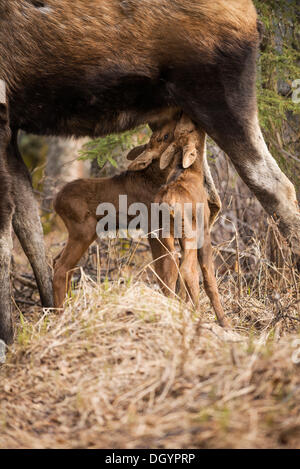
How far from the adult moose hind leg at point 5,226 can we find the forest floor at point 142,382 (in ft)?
1.90

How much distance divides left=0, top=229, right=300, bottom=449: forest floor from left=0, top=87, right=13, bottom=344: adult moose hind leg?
580 millimetres

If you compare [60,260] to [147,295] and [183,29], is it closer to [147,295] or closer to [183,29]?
[147,295]

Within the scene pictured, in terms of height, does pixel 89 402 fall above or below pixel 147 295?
below

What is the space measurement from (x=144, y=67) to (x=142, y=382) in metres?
2.37

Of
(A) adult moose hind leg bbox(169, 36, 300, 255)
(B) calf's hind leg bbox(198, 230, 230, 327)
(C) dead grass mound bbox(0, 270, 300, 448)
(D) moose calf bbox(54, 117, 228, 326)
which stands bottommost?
(C) dead grass mound bbox(0, 270, 300, 448)

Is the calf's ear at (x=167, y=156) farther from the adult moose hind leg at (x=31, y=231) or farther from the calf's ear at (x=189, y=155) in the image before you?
the adult moose hind leg at (x=31, y=231)

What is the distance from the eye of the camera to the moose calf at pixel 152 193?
14.3 feet

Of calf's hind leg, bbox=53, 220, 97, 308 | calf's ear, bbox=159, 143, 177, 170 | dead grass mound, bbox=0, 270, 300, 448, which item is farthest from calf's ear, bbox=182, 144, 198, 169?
dead grass mound, bbox=0, 270, 300, 448

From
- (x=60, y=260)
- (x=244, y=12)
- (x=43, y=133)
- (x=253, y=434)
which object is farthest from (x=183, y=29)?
(x=253, y=434)

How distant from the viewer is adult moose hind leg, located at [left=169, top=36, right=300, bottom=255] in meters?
4.37

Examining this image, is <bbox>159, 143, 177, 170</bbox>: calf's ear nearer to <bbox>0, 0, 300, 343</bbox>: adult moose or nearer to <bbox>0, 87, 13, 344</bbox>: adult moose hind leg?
<bbox>0, 0, 300, 343</bbox>: adult moose

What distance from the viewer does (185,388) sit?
287 cm

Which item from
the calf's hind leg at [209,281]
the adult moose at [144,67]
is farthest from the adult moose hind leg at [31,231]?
the calf's hind leg at [209,281]
